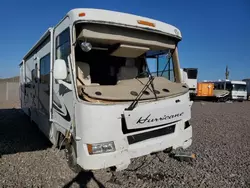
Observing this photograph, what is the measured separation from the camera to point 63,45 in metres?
3.87

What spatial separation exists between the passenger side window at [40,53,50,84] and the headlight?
2.47m

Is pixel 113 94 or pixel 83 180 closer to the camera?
pixel 113 94

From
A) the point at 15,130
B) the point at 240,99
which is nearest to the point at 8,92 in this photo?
the point at 15,130

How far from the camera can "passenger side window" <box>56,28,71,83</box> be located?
11.9 ft

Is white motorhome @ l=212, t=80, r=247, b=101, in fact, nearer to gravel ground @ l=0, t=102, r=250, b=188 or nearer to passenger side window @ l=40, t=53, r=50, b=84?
gravel ground @ l=0, t=102, r=250, b=188

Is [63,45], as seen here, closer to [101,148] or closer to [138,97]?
[138,97]

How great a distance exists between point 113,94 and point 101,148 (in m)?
0.82

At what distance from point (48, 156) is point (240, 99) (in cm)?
2592

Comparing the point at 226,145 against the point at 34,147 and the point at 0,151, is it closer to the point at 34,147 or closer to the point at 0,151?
the point at 34,147

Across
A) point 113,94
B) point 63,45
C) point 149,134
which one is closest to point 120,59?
point 63,45

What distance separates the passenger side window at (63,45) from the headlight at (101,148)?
1124 mm

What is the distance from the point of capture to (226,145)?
6113 mm

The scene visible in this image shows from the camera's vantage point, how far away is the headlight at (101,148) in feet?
10.3

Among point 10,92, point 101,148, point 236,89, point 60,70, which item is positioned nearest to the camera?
point 101,148
